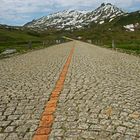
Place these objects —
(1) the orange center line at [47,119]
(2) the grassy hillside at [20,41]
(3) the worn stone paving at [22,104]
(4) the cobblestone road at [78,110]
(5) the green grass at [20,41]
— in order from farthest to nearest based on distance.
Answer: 1. (2) the grassy hillside at [20,41]
2. (5) the green grass at [20,41]
3. (3) the worn stone paving at [22,104]
4. (4) the cobblestone road at [78,110]
5. (1) the orange center line at [47,119]

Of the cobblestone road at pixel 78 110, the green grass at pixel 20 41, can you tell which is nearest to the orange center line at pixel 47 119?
the cobblestone road at pixel 78 110

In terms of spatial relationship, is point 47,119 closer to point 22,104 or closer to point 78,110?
point 78,110

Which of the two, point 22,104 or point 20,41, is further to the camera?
point 20,41

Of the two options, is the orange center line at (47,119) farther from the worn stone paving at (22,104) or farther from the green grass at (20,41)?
the green grass at (20,41)

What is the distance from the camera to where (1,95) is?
8.41m

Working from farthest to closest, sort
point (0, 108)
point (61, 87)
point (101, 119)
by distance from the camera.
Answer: point (61, 87), point (0, 108), point (101, 119)

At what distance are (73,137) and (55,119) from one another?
1003 mm

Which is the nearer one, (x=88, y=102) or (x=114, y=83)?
(x=88, y=102)

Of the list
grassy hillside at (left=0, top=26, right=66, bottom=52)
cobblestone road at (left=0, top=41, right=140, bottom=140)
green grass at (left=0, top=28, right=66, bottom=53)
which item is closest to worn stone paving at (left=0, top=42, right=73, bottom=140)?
cobblestone road at (left=0, top=41, right=140, bottom=140)


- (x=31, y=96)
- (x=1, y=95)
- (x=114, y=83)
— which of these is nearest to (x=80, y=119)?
(x=31, y=96)

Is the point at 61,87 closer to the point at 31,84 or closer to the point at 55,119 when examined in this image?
the point at 31,84

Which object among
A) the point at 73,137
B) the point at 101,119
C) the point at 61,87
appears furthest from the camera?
the point at 61,87

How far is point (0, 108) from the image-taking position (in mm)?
6887

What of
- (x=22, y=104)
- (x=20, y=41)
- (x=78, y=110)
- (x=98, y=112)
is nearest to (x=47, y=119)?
(x=78, y=110)
